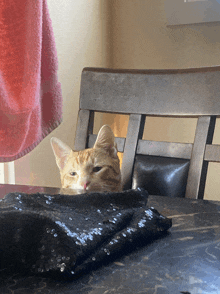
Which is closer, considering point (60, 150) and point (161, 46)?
point (60, 150)

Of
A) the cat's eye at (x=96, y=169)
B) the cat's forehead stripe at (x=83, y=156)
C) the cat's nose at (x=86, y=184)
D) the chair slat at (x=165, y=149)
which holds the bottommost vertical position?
the cat's nose at (x=86, y=184)

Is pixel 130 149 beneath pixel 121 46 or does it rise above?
beneath

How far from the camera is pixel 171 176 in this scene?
0.89 meters

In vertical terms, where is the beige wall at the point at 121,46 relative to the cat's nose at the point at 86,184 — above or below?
above

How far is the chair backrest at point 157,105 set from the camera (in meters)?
0.85

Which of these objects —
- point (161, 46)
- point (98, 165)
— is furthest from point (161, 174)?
point (161, 46)

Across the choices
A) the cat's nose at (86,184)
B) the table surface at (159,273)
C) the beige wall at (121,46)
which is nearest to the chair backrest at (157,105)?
the cat's nose at (86,184)

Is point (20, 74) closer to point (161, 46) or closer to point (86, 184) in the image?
point (86, 184)

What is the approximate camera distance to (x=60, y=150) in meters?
1.04

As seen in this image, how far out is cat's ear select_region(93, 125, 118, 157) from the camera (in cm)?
98

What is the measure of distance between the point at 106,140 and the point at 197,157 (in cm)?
28

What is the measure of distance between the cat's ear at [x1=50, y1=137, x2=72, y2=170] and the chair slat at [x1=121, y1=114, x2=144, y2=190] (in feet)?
0.61

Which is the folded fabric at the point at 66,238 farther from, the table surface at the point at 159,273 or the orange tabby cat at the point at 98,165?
the orange tabby cat at the point at 98,165

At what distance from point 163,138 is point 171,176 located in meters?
1.13
